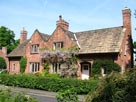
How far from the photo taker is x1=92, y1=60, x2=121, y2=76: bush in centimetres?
3042

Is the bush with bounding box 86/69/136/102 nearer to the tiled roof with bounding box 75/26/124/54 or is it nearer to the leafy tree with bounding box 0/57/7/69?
the tiled roof with bounding box 75/26/124/54

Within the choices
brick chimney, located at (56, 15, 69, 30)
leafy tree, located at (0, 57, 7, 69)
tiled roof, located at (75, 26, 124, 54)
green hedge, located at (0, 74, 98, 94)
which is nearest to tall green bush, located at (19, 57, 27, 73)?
brick chimney, located at (56, 15, 69, 30)

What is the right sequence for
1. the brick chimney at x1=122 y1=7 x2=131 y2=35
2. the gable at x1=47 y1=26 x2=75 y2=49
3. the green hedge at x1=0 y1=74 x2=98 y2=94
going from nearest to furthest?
the green hedge at x1=0 y1=74 x2=98 y2=94, the brick chimney at x1=122 y1=7 x2=131 y2=35, the gable at x1=47 y1=26 x2=75 y2=49

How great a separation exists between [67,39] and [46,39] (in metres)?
4.94

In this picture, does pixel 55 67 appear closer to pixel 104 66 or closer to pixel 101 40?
pixel 101 40

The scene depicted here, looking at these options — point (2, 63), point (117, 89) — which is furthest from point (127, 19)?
point (2, 63)

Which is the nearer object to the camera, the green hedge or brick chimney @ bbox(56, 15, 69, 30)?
the green hedge

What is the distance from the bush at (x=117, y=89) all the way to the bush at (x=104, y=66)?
2182 centimetres

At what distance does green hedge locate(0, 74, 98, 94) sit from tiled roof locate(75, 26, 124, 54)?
28.2 feet

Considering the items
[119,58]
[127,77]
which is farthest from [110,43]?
[127,77]

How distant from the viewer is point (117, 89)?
8125 mm

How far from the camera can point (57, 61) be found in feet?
115

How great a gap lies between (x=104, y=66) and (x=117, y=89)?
75.5ft

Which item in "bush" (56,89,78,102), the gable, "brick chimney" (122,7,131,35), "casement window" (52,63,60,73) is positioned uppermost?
"brick chimney" (122,7,131,35)
